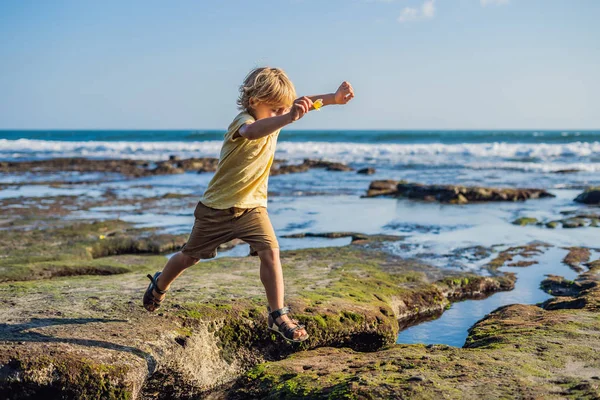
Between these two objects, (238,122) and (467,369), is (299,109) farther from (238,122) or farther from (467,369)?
(467,369)

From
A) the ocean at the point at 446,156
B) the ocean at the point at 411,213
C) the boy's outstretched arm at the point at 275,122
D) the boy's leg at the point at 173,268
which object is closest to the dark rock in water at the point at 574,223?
the ocean at the point at 411,213

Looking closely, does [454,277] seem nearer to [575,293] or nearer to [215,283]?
[575,293]

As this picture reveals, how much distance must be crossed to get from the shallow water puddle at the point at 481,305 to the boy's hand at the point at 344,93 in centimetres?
220

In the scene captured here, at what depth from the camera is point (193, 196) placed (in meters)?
17.2

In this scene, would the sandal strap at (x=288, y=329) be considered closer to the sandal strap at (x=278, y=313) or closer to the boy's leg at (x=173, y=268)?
the sandal strap at (x=278, y=313)

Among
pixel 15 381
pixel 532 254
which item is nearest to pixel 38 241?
Result: pixel 15 381

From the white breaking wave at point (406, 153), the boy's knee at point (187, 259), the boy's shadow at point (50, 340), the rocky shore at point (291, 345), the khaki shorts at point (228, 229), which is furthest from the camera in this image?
the white breaking wave at point (406, 153)

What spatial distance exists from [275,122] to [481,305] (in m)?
3.69

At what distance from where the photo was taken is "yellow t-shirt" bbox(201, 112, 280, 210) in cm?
394

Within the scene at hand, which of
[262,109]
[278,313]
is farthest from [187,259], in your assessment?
[262,109]

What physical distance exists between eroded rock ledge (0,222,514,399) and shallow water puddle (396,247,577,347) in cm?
20

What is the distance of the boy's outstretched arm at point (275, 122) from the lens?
11.1 ft

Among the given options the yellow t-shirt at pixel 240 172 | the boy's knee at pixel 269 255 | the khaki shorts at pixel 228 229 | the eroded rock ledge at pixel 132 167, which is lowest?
the eroded rock ledge at pixel 132 167

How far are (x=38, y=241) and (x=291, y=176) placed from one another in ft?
56.5
